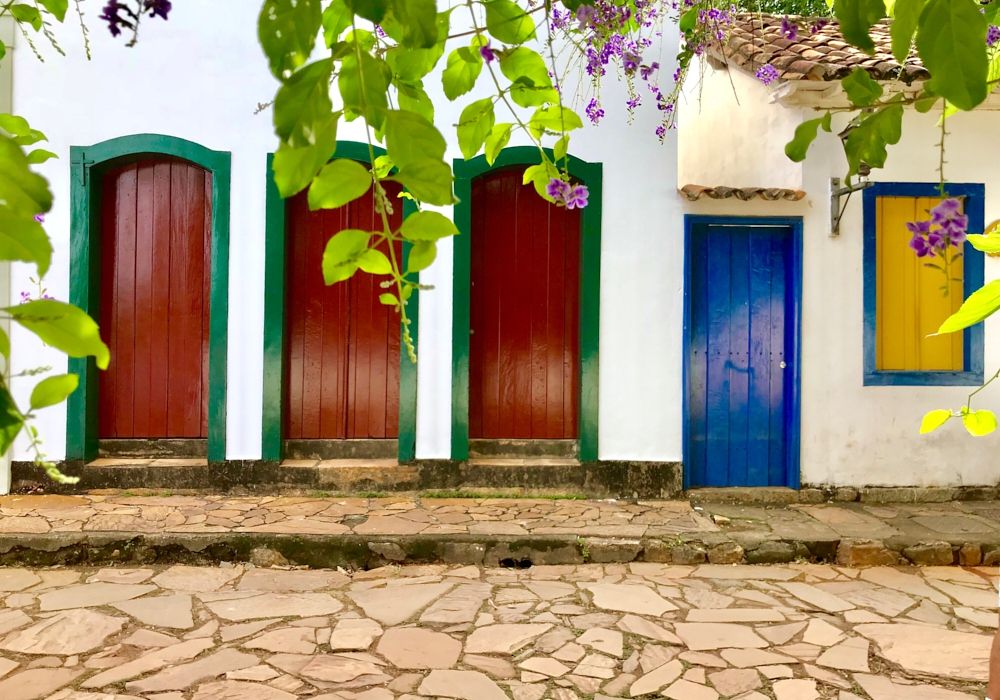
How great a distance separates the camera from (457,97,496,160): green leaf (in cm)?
124

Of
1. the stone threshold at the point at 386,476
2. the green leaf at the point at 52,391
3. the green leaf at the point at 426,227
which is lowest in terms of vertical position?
the stone threshold at the point at 386,476

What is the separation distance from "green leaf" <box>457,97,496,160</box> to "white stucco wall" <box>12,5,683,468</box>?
190 inches

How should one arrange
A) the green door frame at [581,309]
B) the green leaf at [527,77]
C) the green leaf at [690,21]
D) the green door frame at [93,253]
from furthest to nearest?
the green door frame at [581,309] → the green door frame at [93,253] → the green leaf at [690,21] → the green leaf at [527,77]

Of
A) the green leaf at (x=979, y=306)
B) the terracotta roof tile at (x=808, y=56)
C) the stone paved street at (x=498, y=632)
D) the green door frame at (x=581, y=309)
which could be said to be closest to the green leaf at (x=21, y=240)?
the green leaf at (x=979, y=306)

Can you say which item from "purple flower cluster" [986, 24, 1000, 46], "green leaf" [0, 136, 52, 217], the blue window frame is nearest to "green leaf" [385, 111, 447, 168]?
"green leaf" [0, 136, 52, 217]

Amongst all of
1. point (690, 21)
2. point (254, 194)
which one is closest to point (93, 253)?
point (254, 194)

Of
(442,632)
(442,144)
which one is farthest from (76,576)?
(442,144)

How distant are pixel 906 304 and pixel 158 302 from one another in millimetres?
6494

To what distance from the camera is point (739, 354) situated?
A: 6.41 metres

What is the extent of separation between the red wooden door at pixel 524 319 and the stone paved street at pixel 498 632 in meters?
1.94

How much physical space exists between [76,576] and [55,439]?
74.5 inches

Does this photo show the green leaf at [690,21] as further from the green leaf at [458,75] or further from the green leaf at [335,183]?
the green leaf at [335,183]

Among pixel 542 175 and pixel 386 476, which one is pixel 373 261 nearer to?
pixel 542 175

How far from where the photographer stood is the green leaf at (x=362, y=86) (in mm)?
893
